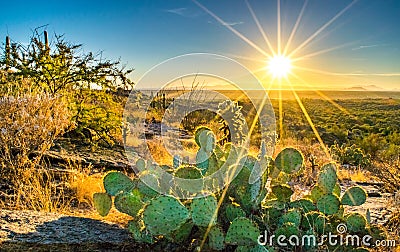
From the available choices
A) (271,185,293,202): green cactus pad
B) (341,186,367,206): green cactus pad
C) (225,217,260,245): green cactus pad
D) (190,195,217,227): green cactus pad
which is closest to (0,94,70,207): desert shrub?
(190,195,217,227): green cactus pad

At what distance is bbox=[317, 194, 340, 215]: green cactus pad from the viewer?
3.38m

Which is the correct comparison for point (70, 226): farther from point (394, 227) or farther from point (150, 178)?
point (394, 227)

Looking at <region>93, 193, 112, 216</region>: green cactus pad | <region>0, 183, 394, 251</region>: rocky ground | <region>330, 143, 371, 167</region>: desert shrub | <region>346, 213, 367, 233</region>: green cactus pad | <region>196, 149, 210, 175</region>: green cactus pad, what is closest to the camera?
<region>0, 183, 394, 251</region>: rocky ground

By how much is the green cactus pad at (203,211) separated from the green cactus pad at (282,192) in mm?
832

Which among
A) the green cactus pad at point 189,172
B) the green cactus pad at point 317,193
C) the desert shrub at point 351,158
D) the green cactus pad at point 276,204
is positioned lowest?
the desert shrub at point 351,158

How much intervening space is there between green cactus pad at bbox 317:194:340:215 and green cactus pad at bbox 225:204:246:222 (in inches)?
28.8

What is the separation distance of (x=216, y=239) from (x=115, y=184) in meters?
1.30

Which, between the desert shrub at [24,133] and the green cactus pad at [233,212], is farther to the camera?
the desert shrub at [24,133]

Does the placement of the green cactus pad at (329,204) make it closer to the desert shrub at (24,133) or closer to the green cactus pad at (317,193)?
the green cactus pad at (317,193)

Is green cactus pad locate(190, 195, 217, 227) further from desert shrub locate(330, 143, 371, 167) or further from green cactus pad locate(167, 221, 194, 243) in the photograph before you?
desert shrub locate(330, 143, 371, 167)

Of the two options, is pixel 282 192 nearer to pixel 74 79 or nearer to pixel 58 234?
pixel 58 234

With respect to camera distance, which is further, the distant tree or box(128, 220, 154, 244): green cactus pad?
the distant tree

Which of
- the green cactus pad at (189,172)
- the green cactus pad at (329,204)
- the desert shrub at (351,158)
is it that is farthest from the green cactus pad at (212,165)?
the desert shrub at (351,158)

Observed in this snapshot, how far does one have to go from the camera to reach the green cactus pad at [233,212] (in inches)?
123
